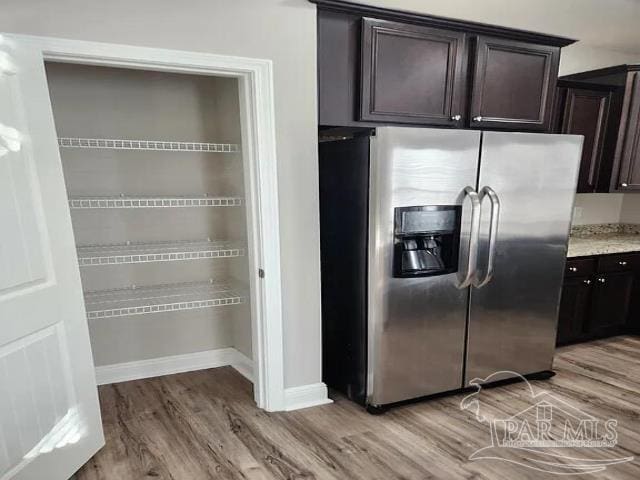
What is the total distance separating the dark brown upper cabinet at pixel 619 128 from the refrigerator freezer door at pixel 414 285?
1684 millimetres

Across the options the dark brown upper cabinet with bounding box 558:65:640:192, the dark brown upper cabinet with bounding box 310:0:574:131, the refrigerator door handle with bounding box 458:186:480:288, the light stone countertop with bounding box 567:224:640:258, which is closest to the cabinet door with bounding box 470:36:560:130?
the dark brown upper cabinet with bounding box 310:0:574:131

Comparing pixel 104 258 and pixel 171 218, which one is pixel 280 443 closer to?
pixel 104 258

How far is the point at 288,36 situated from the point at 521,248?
1.84 meters

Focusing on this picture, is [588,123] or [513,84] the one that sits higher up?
[513,84]

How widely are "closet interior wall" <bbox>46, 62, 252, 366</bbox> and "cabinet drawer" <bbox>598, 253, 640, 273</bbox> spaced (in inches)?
114

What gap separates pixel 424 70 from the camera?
2326mm

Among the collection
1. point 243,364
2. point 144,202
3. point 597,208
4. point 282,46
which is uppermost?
point 282,46

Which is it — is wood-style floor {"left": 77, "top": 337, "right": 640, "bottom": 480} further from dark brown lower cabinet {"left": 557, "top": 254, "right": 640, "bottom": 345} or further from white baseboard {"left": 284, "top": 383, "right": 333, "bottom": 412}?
dark brown lower cabinet {"left": 557, "top": 254, "right": 640, "bottom": 345}

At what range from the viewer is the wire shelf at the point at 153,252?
234 centimetres

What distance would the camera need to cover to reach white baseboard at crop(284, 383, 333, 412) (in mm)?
2422

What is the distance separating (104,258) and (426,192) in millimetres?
1870

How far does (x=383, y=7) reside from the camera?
2.14 metres

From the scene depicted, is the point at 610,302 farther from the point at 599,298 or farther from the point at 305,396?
the point at 305,396

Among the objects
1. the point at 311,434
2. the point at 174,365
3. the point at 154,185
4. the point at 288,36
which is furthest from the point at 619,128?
the point at 174,365
